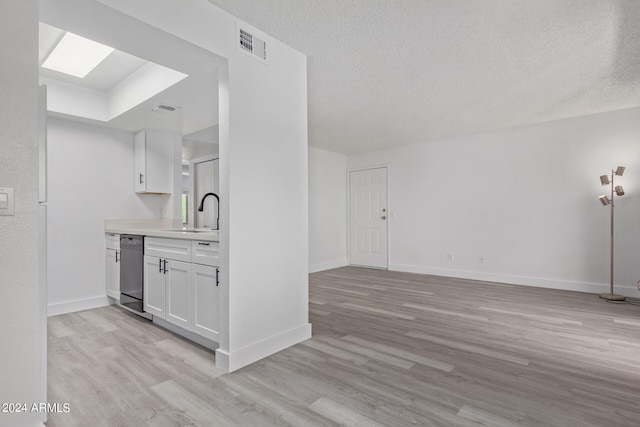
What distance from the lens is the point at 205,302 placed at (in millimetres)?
2533

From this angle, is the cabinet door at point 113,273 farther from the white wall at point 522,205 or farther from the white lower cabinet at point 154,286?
the white wall at point 522,205

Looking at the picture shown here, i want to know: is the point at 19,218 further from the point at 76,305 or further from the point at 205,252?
the point at 76,305

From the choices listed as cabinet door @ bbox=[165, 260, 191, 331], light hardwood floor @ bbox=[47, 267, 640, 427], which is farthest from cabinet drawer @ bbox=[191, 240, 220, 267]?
light hardwood floor @ bbox=[47, 267, 640, 427]

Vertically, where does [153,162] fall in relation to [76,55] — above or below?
below

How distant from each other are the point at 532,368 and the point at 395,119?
334 cm

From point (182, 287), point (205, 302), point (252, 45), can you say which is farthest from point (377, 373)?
point (252, 45)

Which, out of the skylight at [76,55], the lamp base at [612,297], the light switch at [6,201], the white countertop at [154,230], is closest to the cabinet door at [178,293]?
the white countertop at [154,230]

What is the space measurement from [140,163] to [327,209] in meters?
3.40

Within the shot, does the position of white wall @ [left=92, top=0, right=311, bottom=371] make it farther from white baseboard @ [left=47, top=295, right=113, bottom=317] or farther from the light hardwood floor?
white baseboard @ [left=47, top=295, right=113, bottom=317]

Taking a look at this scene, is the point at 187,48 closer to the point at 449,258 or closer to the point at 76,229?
the point at 76,229

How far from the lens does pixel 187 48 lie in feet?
6.80

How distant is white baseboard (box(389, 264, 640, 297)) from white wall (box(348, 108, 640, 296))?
1 centimetres

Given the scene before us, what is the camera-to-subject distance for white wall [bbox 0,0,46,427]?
1.37 metres

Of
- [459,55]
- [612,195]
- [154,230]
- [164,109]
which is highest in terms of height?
[459,55]
